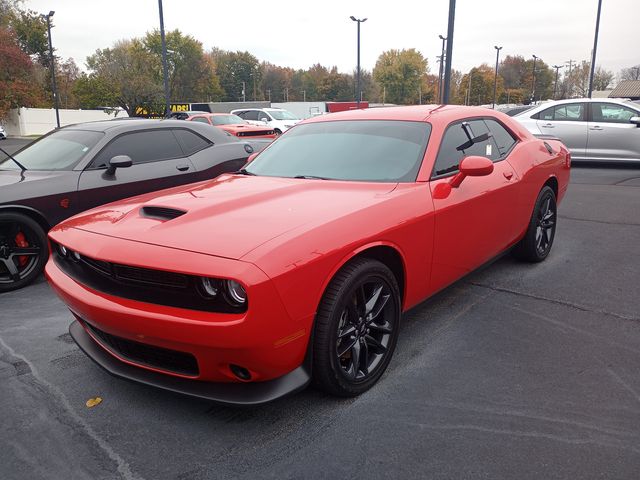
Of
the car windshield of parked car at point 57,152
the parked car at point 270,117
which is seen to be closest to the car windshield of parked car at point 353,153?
the car windshield of parked car at point 57,152

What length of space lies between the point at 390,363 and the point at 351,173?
123cm

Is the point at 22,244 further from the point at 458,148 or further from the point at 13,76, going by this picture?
the point at 13,76

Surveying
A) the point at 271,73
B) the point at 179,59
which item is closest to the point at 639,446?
the point at 179,59

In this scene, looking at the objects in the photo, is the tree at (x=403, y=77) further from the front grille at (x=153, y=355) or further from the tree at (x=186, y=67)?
the front grille at (x=153, y=355)

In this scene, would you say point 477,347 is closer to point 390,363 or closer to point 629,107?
point 390,363

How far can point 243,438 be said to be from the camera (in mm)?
2449

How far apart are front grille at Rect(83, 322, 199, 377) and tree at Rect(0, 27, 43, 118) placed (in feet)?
155

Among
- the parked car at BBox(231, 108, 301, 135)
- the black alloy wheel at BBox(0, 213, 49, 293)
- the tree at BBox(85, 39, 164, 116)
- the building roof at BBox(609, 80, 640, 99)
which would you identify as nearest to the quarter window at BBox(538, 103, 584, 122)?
the black alloy wheel at BBox(0, 213, 49, 293)

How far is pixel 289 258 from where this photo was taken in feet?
7.51

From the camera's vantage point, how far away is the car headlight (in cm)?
222

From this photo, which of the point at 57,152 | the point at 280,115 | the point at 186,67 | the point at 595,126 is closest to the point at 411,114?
the point at 57,152

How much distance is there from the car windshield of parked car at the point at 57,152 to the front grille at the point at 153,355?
322 centimetres

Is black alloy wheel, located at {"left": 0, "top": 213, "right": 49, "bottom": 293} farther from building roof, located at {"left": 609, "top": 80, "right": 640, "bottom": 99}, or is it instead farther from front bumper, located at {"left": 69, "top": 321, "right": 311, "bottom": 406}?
building roof, located at {"left": 609, "top": 80, "right": 640, "bottom": 99}

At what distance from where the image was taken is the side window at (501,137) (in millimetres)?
4379
